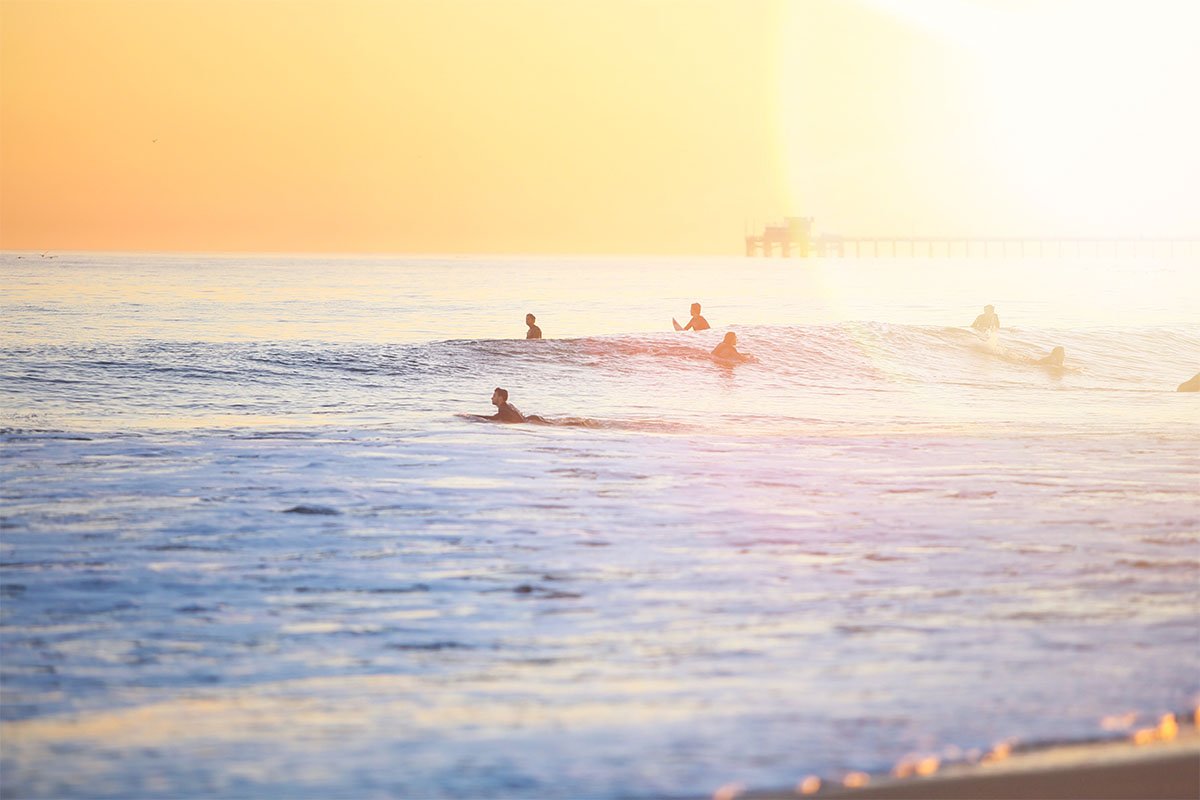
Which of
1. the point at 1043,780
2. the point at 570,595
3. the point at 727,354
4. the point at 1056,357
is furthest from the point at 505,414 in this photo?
the point at 1056,357

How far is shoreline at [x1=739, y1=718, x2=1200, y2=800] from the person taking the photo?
507 centimetres

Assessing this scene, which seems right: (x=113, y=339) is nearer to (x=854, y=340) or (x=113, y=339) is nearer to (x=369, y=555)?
(x=854, y=340)

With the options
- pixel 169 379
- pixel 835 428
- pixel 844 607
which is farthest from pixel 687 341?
pixel 844 607

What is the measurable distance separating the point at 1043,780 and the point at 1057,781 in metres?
0.05

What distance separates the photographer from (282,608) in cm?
823

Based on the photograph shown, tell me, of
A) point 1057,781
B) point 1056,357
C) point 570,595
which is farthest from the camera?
point 1056,357

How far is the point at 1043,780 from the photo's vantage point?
519cm

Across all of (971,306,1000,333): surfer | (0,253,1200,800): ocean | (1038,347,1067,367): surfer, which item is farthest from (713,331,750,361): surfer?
(0,253,1200,800): ocean

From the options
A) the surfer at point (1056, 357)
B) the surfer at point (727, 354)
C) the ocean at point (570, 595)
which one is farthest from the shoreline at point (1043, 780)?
the surfer at point (1056, 357)

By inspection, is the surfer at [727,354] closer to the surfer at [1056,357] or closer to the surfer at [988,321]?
the surfer at [1056,357]

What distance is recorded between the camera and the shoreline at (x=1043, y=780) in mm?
5074

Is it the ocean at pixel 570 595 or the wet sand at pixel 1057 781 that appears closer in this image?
the wet sand at pixel 1057 781

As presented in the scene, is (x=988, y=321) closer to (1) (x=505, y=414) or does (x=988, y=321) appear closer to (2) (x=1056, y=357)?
(2) (x=1056, y=357)

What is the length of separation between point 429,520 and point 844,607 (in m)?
4.56
